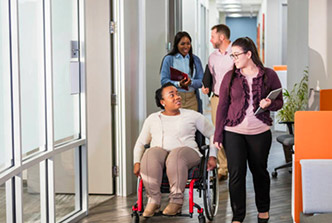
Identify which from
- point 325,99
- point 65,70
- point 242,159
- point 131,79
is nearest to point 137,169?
point 242,159

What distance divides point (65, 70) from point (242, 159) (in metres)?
1.59

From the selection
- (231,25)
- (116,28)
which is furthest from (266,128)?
(231,25)

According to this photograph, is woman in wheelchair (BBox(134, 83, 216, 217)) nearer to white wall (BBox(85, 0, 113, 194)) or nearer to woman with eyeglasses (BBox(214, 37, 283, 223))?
woman with eyeglasses (BBox(214, 37, 283, 223))

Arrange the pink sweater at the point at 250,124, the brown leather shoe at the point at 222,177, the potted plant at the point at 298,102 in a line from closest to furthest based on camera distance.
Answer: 1. the pink sweater at the point at 250,124
2. the brown leather shoe at the point at 222,177
3. the potted plant at the point at 298,102

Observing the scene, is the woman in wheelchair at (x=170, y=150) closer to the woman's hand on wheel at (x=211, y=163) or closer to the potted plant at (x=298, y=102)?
the woman's hand on wheel at (x=211, y=163)

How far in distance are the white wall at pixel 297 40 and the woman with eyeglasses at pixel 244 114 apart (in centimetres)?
295

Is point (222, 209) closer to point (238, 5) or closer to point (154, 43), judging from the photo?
point (154, 43)

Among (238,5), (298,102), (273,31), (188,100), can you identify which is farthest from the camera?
(238,5)

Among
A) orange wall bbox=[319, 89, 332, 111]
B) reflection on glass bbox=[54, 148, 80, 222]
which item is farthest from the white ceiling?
reflection on glass bbox=[54, 148, 80, 222]

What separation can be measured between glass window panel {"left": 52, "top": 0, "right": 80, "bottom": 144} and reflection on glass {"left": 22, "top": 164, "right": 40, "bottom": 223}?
49 centimetres

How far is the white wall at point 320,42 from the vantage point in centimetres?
646

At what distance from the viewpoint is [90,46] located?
5.76 meters

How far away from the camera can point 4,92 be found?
11.8 ft

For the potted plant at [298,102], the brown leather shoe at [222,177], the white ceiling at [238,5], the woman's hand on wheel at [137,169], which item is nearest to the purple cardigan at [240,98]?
the woman's hand on wheel at [137,169]
